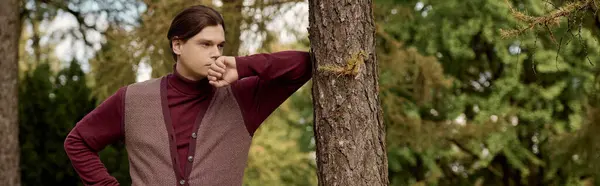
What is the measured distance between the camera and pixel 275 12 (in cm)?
813

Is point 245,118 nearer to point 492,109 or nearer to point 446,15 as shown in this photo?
point 446,15

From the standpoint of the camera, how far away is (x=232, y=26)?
797cm

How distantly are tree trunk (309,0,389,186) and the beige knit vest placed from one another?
0.32 m

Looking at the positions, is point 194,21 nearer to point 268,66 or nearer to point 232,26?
point 268,66

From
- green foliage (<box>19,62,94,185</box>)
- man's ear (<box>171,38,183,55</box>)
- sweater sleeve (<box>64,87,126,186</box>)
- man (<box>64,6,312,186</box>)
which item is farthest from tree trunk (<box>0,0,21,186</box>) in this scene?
man's ear (<box>171,38,183,55</box>)

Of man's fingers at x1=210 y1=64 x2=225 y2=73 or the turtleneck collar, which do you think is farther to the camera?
the turtleneck collar

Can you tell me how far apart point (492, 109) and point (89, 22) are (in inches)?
204

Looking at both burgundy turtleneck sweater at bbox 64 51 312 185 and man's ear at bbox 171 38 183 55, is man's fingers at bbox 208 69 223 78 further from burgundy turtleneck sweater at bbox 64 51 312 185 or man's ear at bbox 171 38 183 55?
man's ear at bbox 171 38 183 55

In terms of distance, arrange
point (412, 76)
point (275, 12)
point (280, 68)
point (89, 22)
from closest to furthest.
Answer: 1. point (280, 68)
2. point (275, 12)
3. point (412, 76)
4. point (89, 22)

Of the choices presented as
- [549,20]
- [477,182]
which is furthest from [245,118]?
[477,182]

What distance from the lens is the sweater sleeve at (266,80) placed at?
3.09 metres

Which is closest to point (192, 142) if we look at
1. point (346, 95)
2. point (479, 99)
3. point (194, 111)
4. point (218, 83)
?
point (194, 111)

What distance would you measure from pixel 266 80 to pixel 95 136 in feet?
2.49

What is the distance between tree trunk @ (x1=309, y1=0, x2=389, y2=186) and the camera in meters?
3.17
